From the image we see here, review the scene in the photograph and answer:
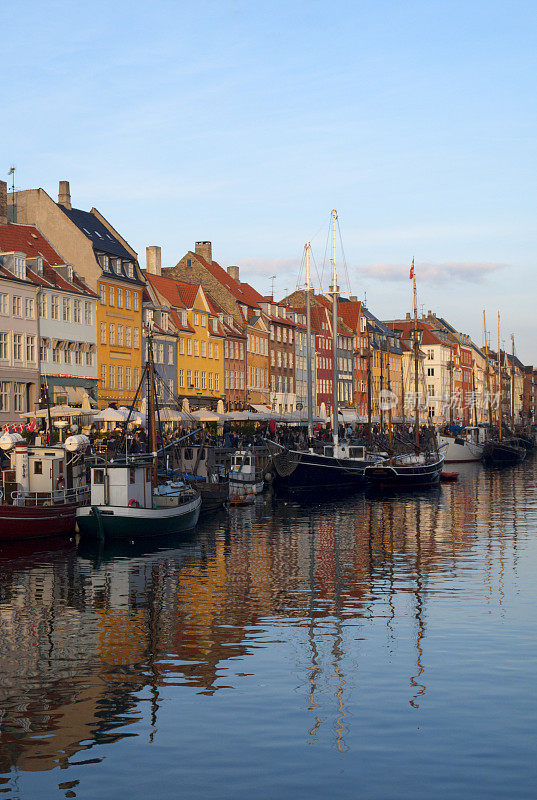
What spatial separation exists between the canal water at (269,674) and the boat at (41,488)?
1.46m

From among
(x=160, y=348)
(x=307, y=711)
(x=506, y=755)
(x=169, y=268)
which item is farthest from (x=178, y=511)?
(x=169, y=268)

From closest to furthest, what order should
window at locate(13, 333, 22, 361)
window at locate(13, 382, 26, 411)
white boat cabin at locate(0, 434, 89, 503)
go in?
1. white boat cabin at locate(0, 434, 89, 503)
2. window at locate(13, 382, 26, 411)
3. window at locate(13, 333, 22, 361)

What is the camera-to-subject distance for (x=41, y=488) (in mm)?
43031

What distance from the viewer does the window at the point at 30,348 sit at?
2820 inches

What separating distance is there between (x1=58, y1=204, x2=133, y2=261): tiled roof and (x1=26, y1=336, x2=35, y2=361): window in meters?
12.2

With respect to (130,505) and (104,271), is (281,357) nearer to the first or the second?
(104,271)

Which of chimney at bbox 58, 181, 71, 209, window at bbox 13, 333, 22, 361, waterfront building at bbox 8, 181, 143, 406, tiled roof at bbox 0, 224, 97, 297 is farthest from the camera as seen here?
chimney at bbox 58, 181, 71, 209

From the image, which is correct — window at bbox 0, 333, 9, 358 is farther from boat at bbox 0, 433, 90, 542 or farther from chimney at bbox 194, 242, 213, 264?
chimney at bbox 194, 242, 213, 264

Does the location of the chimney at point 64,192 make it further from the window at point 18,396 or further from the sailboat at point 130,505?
the sailboat at point 130,505

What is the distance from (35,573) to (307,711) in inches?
701

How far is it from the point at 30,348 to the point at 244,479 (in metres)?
19.1

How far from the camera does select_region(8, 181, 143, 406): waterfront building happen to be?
80.9 metres

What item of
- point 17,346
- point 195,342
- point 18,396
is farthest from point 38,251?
point 195,342

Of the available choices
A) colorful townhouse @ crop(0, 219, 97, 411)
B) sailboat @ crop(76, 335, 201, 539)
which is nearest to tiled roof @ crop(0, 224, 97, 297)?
colorful townhouse @ crop(0, 219, 97, 411)
